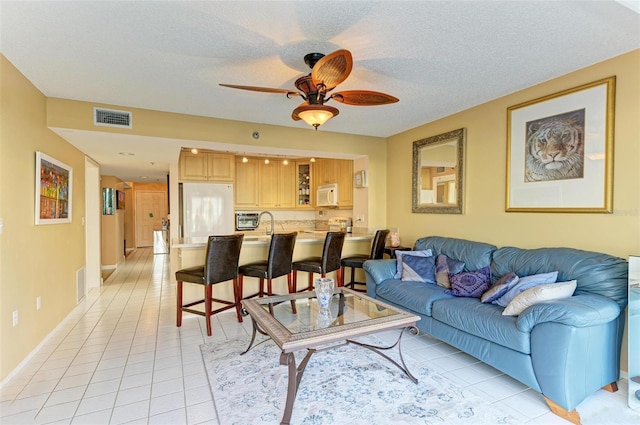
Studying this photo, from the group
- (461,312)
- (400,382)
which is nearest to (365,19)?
(461,312)

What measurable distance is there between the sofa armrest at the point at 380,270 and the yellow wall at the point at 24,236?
124 inches

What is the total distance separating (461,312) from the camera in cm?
A: 252

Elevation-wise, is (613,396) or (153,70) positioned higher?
(153,70)

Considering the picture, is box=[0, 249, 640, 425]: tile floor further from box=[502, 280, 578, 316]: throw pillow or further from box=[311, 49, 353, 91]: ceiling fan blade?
box=[311, 49, 353, 91]: ceiling fan blade

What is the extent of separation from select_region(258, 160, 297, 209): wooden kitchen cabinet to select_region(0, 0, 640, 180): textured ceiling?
3409 millimetres

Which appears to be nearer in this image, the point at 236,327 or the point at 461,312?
the point at 461,312

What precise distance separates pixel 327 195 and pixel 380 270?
2.96 meters

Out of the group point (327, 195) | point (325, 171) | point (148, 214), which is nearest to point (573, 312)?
point (327, 195)

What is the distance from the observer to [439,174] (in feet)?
13.3

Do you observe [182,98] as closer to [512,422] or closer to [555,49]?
[555,49]

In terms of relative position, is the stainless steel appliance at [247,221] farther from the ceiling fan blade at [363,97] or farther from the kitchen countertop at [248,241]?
the ceiling fan blade at [363,97]

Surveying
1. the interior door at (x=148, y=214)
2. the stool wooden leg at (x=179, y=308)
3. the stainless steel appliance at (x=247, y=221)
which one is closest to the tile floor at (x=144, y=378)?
the stool wooden leg at (x=179, y=308)

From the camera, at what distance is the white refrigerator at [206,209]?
552cm

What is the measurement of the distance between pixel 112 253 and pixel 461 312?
711 centimetres
